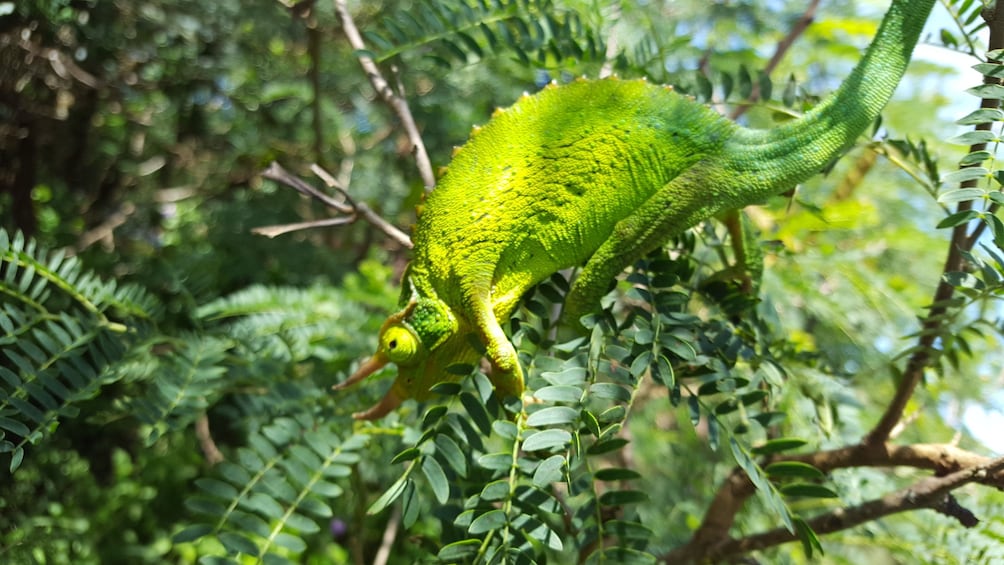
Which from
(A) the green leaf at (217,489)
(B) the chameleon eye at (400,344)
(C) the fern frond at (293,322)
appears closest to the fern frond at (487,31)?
(B) the chameleon eye at (400,344)

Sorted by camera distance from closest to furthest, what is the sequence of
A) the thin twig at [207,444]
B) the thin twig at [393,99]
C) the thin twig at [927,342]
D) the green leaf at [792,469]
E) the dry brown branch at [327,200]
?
the green leaf at [792,469] → the thin twig at [927,342] → the dry brown branch at [327,200] → the thin twig at [393,99] → the thin twig at [207,444]

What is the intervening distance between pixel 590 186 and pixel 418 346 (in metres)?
0.32

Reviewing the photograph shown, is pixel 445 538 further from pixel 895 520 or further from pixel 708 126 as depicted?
pixel 895 520

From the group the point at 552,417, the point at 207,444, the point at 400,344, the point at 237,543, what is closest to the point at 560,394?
the point at 552,417

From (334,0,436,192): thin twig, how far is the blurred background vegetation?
6 cm

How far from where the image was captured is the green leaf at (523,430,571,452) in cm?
78

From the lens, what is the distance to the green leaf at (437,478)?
82cm

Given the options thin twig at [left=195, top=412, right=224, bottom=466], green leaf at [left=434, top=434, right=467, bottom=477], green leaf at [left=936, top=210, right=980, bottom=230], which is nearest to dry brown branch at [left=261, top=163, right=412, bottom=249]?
green leaf at [left=434, top=434, right=467, bottom=477]

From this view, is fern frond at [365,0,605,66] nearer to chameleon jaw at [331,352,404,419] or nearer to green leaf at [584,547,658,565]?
chameleon jaw at [331,352,404,419]

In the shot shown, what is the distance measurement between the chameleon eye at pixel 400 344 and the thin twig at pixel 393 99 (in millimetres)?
335

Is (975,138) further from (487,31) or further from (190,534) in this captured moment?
(190,534)

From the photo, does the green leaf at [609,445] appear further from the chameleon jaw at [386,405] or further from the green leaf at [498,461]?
the chameleon jaw at [386,405]

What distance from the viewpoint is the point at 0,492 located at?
1.12 m

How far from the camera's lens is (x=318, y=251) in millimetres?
2311
